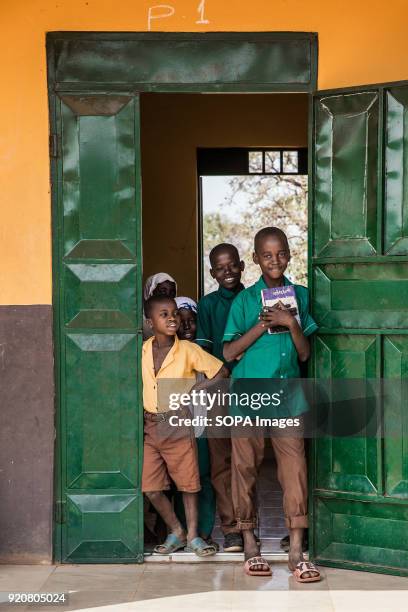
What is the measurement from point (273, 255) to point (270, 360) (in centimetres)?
54

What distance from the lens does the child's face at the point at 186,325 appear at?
5.54 metres

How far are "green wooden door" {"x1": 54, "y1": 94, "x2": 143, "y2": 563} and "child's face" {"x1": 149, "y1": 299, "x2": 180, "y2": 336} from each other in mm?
98

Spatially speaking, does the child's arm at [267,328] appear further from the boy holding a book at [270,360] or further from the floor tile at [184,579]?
the floor tile at [184,579]

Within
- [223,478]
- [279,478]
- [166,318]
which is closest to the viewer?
[279,478]

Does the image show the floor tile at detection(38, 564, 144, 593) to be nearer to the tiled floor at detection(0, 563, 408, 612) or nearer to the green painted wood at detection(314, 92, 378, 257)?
the tiled floor at detection(0, 563, 408, 612)

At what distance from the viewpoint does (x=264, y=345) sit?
4.99 m

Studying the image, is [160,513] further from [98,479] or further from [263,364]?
[263,364]

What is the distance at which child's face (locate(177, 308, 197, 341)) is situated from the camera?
5539 mm

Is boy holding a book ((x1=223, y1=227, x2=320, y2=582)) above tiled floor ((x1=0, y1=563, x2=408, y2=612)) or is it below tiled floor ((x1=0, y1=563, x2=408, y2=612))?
above

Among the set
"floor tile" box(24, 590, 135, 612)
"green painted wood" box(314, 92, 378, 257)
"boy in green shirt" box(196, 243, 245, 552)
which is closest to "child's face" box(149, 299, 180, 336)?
"boy in green shirt" box(196, 243, 245, 552)

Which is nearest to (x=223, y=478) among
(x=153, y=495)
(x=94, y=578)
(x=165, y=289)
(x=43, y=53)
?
(x=153, y=495)

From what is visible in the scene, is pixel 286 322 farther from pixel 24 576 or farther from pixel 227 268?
pixel 24 576

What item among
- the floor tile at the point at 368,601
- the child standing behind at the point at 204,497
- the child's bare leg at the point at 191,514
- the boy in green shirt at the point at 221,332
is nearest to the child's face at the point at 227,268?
the boy in green shirt at the point at 221,332

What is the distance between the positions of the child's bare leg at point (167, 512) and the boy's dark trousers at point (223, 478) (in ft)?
0.87
